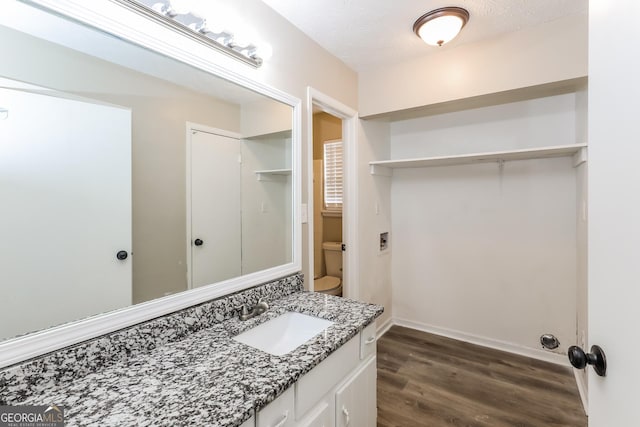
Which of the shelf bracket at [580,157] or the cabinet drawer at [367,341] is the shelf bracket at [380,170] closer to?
the shelf bracket at [580,157]

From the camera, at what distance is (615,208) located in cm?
59

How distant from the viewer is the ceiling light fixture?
64.4 inches

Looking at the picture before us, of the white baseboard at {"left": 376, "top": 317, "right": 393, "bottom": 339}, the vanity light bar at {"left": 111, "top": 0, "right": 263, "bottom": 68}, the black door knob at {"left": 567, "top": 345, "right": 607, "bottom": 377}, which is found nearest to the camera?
the black door knob at {"left": 567, "top": 345, "right": 607, "bottom": 377}

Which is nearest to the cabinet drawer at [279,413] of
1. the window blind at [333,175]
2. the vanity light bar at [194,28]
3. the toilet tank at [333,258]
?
the vanity light bar at [194,28]

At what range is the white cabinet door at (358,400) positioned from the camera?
1.15 m

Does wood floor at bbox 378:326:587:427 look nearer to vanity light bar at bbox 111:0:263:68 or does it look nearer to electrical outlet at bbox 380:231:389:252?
electrical outlet at bbox 380:231:389:252

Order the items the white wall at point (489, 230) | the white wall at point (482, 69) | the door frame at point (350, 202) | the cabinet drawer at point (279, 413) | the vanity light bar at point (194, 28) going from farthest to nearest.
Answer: the door frame at point (350, 202) < the white wall at point (489, 230) < the white wall at point (482, 69) < the vanity light bar at point (194, 28) < the cabinet drawer at point (279, 413)

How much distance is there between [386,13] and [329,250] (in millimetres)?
2366

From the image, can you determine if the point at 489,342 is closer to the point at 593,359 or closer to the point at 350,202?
the point at 350,202

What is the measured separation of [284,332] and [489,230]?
6.62ft

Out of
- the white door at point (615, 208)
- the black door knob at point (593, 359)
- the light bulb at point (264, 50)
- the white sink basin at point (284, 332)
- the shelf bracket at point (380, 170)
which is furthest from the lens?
the shelf bracket at point (380, 170)

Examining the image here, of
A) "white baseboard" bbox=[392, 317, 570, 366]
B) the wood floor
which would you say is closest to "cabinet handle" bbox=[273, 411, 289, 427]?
the wood floor

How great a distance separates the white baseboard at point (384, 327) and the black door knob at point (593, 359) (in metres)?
2.13

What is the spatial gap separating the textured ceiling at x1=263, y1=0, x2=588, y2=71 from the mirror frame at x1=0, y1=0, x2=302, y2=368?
1.56ft
